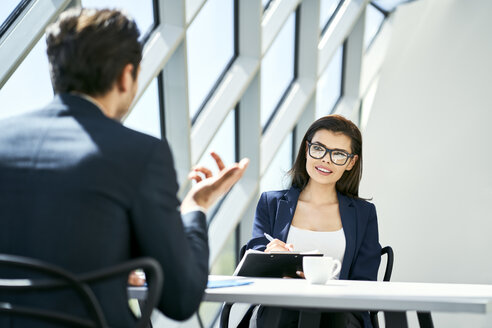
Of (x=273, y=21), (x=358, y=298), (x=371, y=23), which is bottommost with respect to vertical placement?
(x=358, y=298)

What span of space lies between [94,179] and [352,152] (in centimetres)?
202

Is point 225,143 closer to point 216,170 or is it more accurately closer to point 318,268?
point 216,170

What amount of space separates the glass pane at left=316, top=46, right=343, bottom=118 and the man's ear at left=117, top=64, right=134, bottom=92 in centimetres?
616

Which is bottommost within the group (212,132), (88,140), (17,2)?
(88,140)

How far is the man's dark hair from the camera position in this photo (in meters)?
1.38

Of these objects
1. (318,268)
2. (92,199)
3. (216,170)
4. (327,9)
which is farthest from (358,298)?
(327,9)

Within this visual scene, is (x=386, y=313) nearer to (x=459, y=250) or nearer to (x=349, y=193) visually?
(x=349, y=193)

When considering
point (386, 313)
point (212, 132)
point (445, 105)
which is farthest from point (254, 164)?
point (386, 313)

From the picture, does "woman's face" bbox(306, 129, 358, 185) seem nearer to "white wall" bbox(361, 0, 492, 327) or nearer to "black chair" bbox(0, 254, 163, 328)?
"black chair" bbox(0, 254, 163, 328)

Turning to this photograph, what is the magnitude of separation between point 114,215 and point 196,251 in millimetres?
256

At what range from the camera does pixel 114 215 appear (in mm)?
1316

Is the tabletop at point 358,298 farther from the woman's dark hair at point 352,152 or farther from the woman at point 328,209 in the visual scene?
the woman's dark hair at point 352,152

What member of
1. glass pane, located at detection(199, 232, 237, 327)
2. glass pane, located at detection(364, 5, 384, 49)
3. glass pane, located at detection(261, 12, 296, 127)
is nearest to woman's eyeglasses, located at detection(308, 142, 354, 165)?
glass pane, located at detection(199, 232, 237, 327)

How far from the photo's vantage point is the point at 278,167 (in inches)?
285
